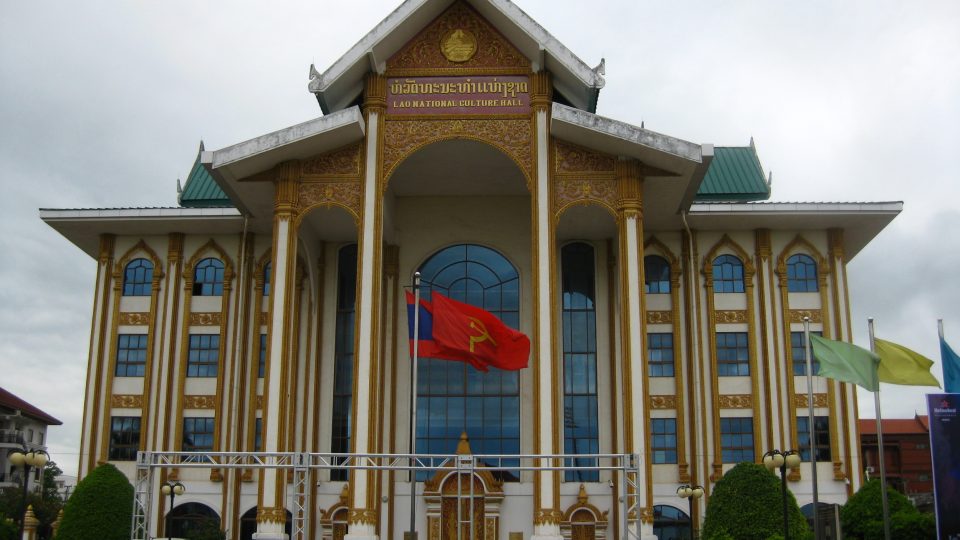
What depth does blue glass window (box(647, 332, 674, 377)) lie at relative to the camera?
27.4 meters

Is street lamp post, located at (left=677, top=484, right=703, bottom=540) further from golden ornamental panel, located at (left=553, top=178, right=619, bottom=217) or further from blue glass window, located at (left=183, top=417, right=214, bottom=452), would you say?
blue glass window, located at (left=183, top=417, right=214, bottom=452)

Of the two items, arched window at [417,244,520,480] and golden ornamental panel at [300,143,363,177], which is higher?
golden ornamental panel at [300,143,363,177]

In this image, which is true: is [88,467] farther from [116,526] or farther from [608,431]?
[608,431]

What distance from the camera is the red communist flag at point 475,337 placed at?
21328 mm

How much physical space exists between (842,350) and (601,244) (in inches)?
371

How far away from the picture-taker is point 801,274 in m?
27.9

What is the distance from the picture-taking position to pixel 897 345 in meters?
19.2

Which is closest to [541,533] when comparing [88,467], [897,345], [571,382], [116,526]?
[571,382]

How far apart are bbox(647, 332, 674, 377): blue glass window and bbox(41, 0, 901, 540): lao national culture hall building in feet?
0.18

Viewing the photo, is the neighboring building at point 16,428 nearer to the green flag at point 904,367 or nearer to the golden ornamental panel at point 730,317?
the golden ornamental panel at point 730,317

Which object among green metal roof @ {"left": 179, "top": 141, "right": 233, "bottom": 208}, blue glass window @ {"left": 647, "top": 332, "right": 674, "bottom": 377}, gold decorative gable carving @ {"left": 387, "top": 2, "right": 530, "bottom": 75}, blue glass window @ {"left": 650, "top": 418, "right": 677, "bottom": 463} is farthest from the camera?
green metal roof @ {"left": 179, "top": 141, "right": 233, "bottom": 208}

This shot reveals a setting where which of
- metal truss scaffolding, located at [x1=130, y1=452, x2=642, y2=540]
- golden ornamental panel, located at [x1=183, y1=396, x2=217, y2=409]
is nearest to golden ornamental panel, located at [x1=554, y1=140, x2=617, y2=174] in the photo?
metal truss scaffolding, located at [x1=130, y1=452, x2=642, y2=540]

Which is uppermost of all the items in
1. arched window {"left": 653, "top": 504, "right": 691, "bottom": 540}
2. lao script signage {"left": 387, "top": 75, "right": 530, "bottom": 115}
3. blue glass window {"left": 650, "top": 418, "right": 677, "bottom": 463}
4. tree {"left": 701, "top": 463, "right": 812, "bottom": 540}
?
lao script signage {"left": 387, "top": 75, "right": 530, "bottom": 115}

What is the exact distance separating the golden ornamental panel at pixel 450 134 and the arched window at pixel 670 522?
9.90 m
